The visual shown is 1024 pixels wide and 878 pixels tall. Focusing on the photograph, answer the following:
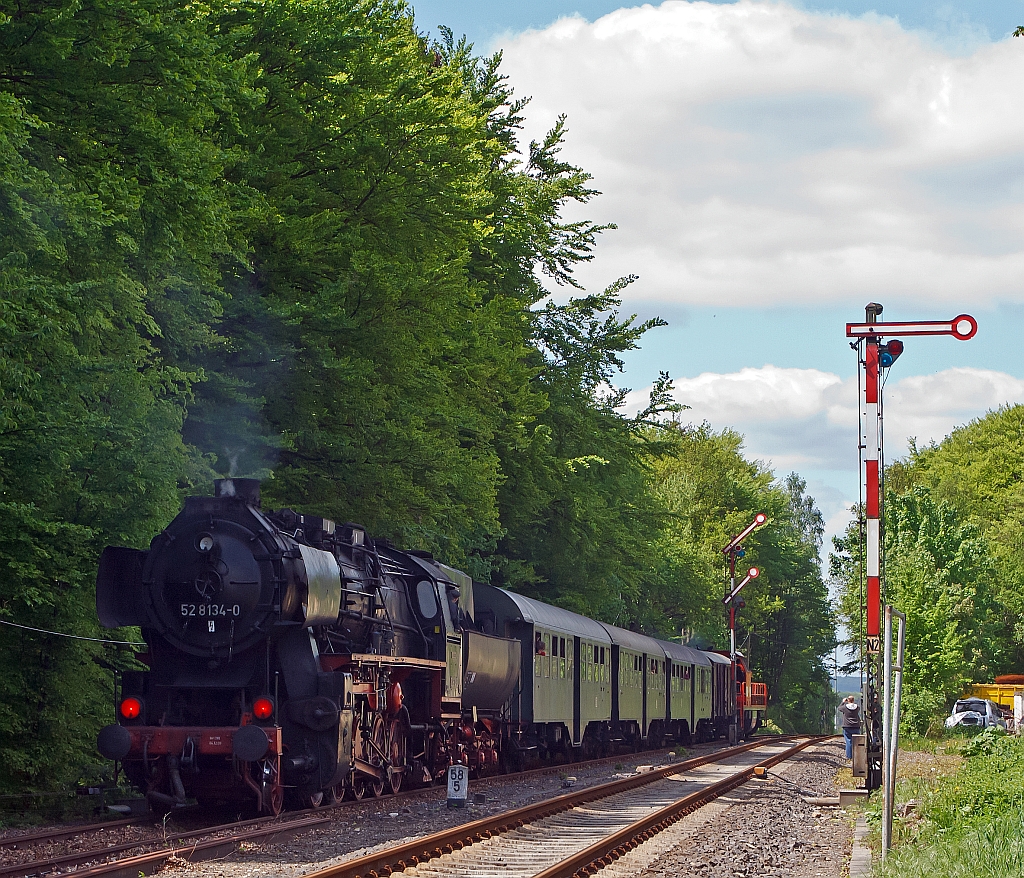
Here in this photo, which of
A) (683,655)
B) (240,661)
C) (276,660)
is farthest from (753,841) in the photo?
(683,655)

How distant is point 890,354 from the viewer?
707 inches

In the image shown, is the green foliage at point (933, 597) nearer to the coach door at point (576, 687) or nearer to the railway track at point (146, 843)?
the coach door at point (576, 687)

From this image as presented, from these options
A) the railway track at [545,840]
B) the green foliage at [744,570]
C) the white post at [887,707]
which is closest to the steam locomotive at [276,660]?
the railway track at [545,840]

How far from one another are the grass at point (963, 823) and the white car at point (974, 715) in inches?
828

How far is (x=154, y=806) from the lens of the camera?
14164mm

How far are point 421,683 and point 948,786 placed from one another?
7217 mm

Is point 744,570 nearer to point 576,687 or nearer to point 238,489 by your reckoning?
point 576,687

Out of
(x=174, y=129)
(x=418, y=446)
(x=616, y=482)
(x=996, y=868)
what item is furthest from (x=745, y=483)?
(x=996, y=868)

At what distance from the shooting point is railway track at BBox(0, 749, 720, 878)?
10.1 meters

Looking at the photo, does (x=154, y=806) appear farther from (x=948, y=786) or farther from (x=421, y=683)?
(x=948, y=786)

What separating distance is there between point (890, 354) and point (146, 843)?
11618 mm

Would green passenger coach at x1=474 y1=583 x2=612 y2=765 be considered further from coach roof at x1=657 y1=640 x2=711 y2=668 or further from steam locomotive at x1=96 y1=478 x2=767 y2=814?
coach roof at x1=657 y1=640 x2=711 y2=668

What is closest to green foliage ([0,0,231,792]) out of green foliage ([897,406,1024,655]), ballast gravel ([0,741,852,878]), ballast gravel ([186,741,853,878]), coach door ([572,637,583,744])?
ballast gravel ([0,741,852,878])

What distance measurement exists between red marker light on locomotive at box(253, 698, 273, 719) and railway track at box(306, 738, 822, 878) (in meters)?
A: 2.66
